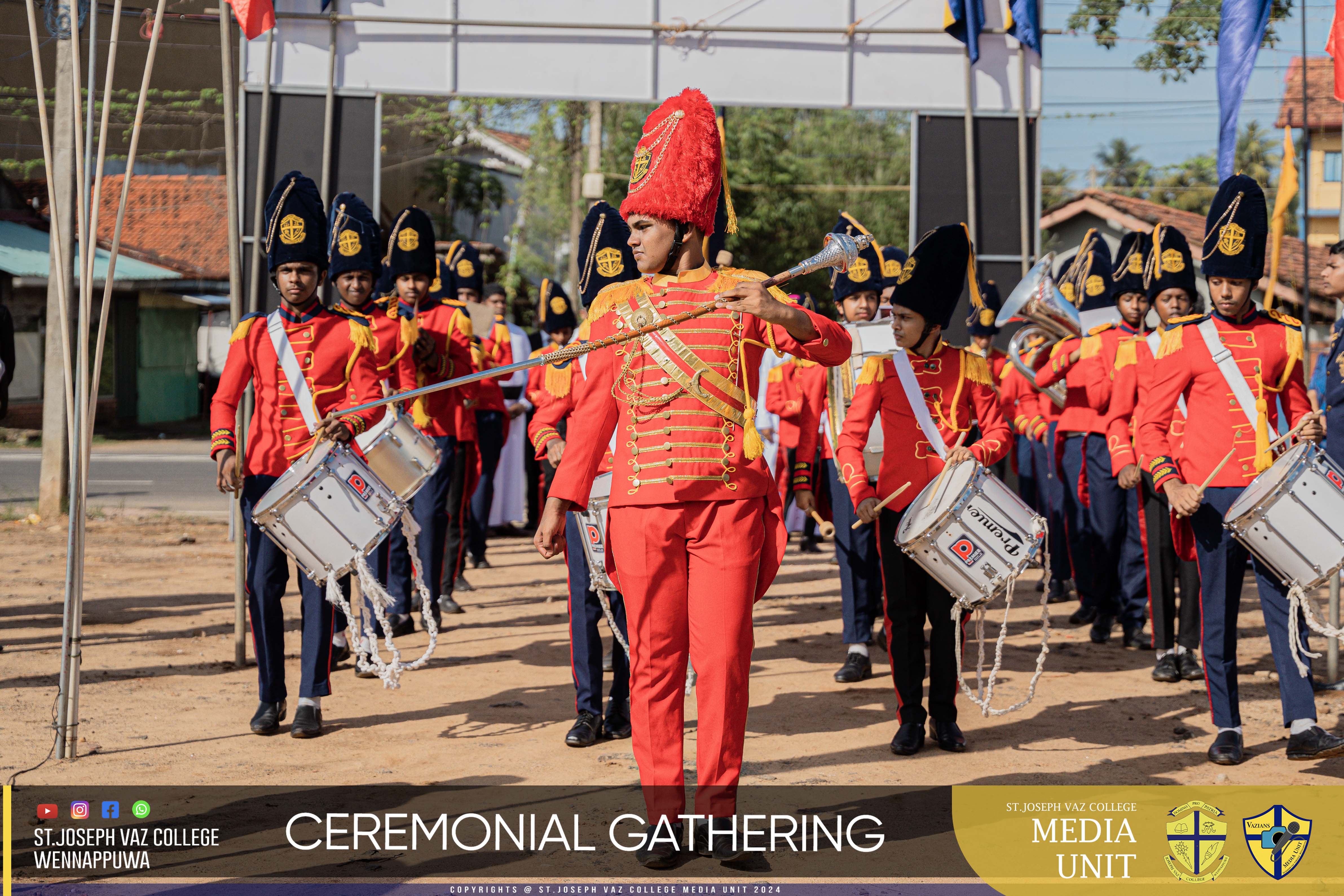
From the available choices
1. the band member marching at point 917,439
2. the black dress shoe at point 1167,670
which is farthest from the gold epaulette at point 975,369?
the black dress shoe at point 1167,670

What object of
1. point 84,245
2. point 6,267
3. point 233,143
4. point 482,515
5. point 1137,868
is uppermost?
point 6,267

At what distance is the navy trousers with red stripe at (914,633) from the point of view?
612 cm

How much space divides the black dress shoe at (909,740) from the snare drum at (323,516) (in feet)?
7.95

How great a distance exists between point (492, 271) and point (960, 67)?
21.2 metres

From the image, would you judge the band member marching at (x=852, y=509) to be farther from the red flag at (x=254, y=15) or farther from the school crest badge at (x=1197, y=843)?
the red flag at (x=254, y=15)

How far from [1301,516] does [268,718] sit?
15.0 ft

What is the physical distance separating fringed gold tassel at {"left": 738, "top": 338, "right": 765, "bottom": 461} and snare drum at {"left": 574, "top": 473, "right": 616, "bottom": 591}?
54.5 inches

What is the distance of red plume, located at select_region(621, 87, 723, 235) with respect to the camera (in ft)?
14.5

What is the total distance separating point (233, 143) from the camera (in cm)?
740

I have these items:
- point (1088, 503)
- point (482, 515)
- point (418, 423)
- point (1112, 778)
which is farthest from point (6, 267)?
point (1112, 778)

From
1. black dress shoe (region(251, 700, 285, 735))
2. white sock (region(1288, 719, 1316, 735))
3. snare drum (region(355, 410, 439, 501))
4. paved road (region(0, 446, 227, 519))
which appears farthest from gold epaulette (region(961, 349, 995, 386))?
paved road (region(0, 446, 227, 519))

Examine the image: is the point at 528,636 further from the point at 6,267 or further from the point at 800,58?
the point at 6,267

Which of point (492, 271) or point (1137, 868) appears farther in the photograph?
point (492, 271)

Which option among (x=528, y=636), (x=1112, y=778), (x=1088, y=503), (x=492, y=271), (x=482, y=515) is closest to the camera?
(x=1112, y=778)
